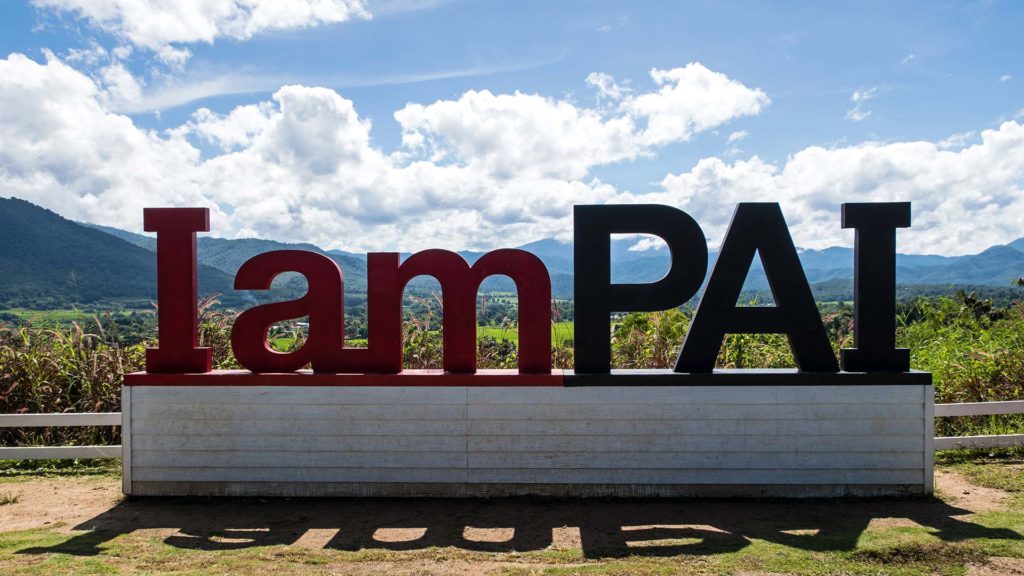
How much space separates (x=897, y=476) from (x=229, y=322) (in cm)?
962

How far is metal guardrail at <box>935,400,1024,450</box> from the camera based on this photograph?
7527 millimetres

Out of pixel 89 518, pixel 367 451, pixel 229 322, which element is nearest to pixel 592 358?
pixel 367 451

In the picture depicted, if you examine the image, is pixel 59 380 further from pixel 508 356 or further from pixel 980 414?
pixel 980 414

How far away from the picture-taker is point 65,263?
170 feet

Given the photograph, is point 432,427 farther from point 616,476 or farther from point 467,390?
point 616,476

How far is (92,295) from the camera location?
143 feet

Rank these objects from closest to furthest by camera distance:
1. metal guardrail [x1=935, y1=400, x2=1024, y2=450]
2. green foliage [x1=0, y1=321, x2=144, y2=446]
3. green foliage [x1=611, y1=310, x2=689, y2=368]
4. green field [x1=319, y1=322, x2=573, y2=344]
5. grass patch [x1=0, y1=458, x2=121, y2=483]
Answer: metal guardrail [x1=935, y1=400, x2=1024, y2=450]
grass patch [x1=0, y1=458, x2=121, y2=483]
green foliage [x1=0, y1=321, x2=144, y2=446]
green foliage [x1=611, y1=310, x2=689, y2=368]
green field [x1=319, y1=322, x2=573, y2=344]

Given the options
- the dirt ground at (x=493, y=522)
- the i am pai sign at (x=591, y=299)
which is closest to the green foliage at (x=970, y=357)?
the dirt ground at (x=493, y=522)

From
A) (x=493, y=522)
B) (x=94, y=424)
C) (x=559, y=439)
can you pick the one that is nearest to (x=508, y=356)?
(x=559, y=439)

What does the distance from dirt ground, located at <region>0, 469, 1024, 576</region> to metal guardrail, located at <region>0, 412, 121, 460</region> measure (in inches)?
29.3

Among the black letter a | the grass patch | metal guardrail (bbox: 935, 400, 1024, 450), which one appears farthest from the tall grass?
the black letter a

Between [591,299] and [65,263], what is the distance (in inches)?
2302

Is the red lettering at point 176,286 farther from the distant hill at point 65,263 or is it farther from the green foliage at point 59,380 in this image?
the distant hill at point 65,263

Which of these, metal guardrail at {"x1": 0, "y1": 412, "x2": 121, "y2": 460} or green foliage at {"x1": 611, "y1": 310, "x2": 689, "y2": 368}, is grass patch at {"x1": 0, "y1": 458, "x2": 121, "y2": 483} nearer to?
metal guardrail at {"x1": 0, "y1": 412, "x2": 121, "y2": 460}
